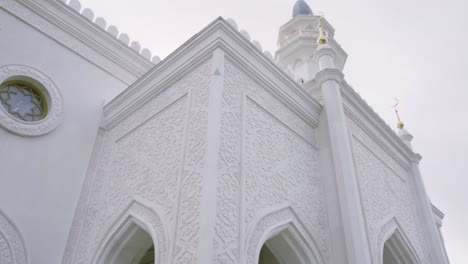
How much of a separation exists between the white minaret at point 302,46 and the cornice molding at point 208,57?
8.99 ft

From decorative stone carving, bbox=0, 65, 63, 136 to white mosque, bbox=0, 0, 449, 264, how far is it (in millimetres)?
11

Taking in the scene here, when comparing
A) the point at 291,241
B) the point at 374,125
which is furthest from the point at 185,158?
the point at 374,125

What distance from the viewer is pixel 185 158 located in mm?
2582

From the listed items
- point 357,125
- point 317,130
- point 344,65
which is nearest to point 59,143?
point 317,130

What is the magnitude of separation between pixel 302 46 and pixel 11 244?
5192mm

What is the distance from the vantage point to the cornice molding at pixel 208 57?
299 cm

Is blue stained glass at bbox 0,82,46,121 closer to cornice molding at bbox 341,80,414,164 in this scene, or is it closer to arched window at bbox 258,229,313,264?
arched window at bbox 258,229,313,264

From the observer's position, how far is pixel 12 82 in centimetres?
346

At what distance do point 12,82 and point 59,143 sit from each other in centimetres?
68

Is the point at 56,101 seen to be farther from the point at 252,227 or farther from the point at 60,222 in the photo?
the point at 252,227

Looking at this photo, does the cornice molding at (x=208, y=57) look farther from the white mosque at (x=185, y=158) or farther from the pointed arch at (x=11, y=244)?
the pointed arch at (x=11, y=244)

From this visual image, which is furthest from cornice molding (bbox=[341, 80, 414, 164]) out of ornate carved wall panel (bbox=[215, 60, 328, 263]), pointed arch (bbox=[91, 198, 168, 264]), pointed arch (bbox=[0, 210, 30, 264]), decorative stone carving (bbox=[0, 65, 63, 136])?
pointed arch (bbox=[0, 210, 30, 264])

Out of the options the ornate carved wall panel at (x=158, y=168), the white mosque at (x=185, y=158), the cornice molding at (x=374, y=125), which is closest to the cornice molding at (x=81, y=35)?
the white mosque at (x=185, y=158)

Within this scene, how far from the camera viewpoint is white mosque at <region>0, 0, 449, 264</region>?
2.47m
